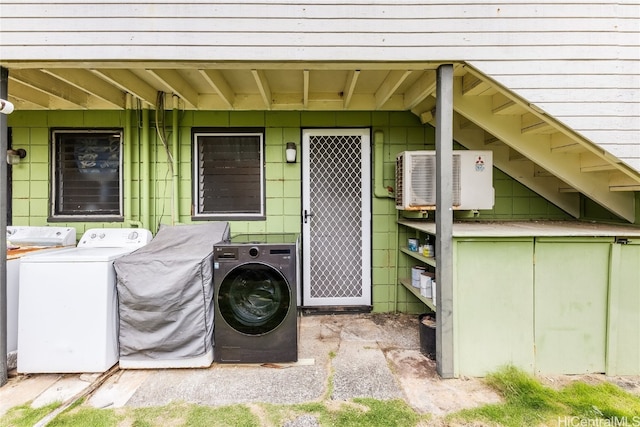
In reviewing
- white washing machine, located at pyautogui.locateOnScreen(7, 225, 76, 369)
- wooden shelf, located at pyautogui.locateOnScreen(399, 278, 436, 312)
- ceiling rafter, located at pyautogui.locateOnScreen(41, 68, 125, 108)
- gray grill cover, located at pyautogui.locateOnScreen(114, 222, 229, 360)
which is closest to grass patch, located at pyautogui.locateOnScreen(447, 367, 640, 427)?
wooden shelf, located at pyautogui.locateOnScreen(399, 278, 436, 312)

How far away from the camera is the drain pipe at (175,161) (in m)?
3.36

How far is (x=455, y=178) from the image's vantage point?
117 inches

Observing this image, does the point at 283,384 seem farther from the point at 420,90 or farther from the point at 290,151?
the point at 420,90

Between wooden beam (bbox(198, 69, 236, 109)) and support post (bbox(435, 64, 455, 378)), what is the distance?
1782 millimetres

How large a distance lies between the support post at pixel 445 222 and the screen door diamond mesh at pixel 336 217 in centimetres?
137

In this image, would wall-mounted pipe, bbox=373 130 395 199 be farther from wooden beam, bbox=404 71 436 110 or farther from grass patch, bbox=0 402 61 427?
grass patch, bbox=0 402 61 427

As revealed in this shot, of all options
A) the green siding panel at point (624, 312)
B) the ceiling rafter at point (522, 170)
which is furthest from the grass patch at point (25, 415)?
the ceiling rafter at point (522, 170)

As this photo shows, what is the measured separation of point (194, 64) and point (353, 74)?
1.21 m

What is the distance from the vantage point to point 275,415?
1.89 metres
